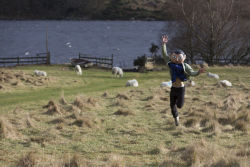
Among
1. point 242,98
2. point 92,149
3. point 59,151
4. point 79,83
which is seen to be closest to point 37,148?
point 59,151

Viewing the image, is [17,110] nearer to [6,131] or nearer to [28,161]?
[6,131]

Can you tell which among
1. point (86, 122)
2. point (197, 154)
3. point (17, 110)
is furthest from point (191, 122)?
point (17, 110)

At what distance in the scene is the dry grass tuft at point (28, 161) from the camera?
289 inches

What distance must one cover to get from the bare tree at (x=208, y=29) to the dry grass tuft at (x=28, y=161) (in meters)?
33.7

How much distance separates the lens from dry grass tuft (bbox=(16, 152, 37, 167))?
24.0 feet

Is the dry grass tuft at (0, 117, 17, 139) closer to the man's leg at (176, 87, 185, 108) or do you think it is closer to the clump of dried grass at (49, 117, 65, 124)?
the clump of dried grass at (49, 117, 65, 124)

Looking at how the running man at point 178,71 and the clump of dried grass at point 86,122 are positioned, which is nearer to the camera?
the running man at point 178,71

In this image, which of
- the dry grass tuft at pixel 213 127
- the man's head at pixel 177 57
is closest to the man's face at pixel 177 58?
the man's head at pixel 177 57

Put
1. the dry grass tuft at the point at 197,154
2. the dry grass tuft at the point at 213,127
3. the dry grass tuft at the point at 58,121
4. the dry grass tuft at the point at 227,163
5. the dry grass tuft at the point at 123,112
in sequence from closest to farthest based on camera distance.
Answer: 1. the dry grass tuft at the point at 227,163
2. the dry grass tuft at the point at 197,154
3. the dry grass tuft at the point at 213,127
4. the dry grass tuft at the point at 58,121
5. the dry grass tuft at the point at 123,112

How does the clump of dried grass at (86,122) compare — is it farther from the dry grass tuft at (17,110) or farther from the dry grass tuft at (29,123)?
the dry grass tuft at (17,110)

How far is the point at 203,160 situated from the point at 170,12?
4026 cm

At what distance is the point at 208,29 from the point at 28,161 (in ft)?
122

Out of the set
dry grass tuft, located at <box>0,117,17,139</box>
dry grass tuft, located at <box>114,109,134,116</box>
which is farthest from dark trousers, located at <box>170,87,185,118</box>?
dry grass tuft, located at <box>0,117,17,139</box>

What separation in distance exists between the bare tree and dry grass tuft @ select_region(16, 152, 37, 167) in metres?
33.7
